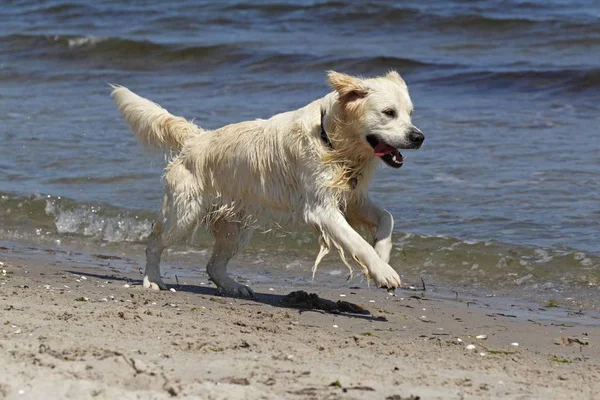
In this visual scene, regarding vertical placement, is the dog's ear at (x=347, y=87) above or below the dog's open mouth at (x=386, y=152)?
above

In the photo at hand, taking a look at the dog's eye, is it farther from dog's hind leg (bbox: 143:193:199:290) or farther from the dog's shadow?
dog's hind leg (bbox: 143:193:199:290)

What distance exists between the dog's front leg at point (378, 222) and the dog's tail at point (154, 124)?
1333 millimetres

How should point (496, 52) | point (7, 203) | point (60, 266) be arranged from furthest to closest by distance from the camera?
point (496, 52), point (7, 203), point (60, 266)

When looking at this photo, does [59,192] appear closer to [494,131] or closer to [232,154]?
[232,154]

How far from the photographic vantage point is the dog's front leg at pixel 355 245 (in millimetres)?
6367

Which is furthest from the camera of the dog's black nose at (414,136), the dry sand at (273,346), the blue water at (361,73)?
the blue water at (361,73)

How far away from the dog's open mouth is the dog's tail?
1.43 meters

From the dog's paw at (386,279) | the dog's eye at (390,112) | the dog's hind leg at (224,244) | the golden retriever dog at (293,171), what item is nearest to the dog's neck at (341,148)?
the golden retriever dog at (293,171)

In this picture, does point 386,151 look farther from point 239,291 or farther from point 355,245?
point 239,291

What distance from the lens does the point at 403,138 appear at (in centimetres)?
652

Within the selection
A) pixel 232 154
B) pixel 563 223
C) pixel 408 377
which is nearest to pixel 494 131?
pixel 563 223

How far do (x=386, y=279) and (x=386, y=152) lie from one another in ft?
2.64

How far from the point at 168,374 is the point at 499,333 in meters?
2.34

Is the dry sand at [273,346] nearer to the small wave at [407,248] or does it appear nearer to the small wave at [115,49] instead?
the small wave at [407,248]
